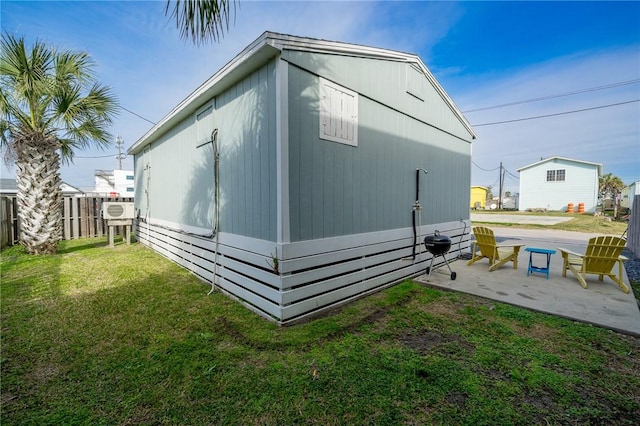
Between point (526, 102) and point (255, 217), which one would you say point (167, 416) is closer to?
point (255, 217)

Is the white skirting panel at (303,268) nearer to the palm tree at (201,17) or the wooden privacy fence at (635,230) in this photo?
the palm tree at (201,17)

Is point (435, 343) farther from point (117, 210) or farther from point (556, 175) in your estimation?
point (556, 175)

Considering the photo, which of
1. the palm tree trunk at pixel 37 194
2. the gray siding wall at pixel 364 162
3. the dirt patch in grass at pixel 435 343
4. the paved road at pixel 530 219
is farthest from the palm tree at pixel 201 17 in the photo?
the paved road at pixel 530 219

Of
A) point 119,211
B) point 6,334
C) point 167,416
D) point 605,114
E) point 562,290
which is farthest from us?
point 605,114

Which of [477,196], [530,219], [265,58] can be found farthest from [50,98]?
[477,196]

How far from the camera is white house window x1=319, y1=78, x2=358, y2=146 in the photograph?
11.2ft

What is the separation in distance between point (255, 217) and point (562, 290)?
4.76m

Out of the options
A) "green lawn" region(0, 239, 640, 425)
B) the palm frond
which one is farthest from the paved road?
the palm frond

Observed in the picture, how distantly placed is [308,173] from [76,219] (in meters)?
10.7

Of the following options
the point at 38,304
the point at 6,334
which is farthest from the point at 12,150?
the point at 6,334

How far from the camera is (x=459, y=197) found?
265 inches

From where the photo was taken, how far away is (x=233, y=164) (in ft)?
13.0

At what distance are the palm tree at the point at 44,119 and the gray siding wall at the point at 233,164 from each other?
2325mm

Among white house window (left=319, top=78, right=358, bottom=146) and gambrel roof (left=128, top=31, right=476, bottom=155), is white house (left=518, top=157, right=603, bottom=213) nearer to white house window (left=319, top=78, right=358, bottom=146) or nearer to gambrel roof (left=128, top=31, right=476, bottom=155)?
gambrel roof (left=128, top=31, right=476, bottom=155)
